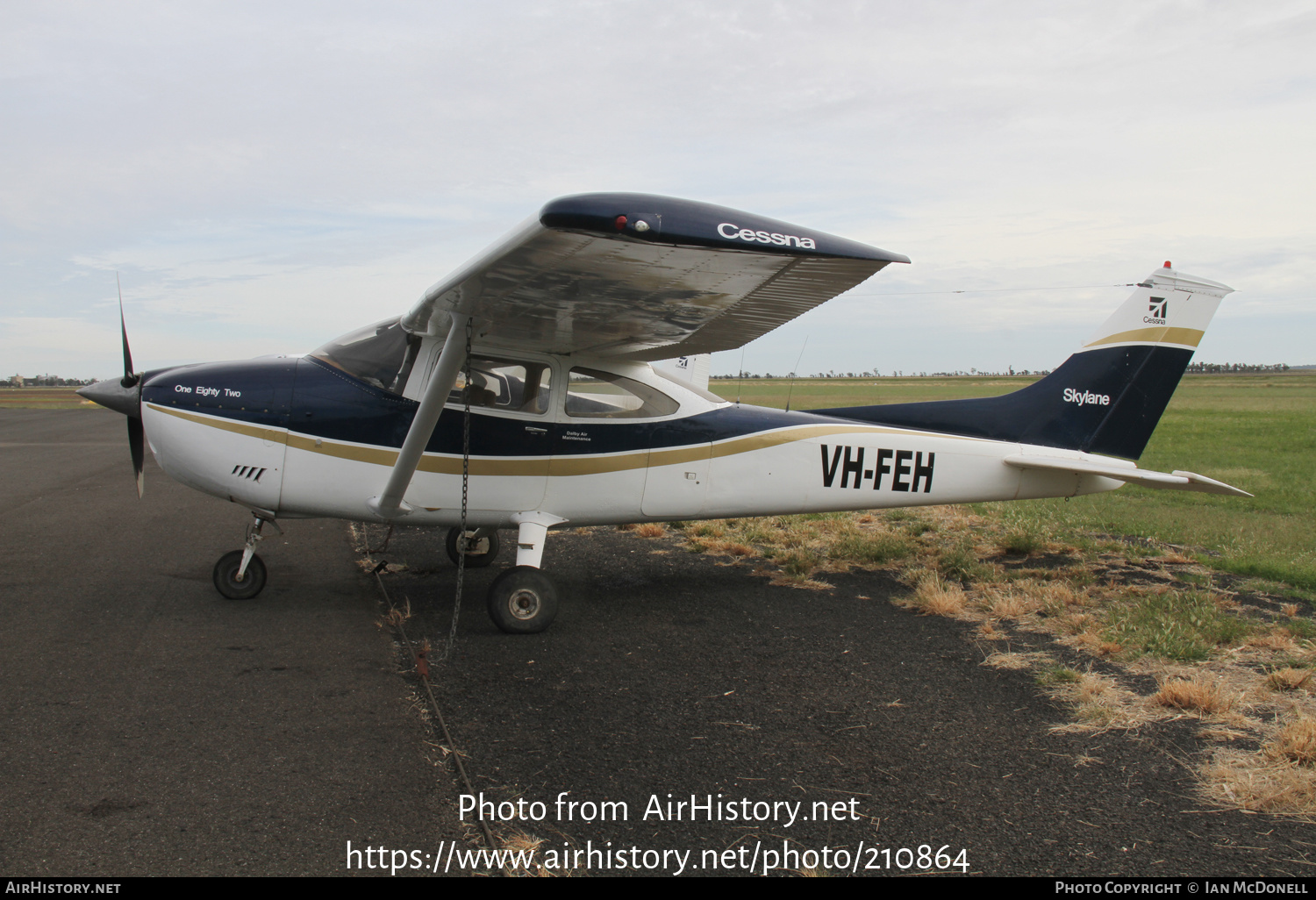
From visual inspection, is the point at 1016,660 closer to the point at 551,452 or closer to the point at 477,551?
the point at 551,452

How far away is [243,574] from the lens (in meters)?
5.88

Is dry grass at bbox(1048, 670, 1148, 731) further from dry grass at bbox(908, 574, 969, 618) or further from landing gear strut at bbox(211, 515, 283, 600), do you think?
landing gear strut at bbox(211, 515, 283, 600)

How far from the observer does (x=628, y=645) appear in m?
5.10

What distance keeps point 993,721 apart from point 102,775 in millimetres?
4100

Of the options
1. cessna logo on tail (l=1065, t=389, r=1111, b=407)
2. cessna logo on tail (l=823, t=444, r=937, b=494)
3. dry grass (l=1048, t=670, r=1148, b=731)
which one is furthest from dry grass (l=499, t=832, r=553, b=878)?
cessna logo on tail (l=1065, t=389, r=1111, b=407)

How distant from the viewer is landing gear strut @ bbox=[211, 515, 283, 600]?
5.84 m

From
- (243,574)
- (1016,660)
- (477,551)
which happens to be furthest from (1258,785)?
(243,574)

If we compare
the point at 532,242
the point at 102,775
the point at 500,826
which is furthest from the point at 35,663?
the point at 532,242

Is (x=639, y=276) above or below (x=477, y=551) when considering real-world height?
above

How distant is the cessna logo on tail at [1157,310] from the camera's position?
22.5 feet

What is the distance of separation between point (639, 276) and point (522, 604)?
250 cm

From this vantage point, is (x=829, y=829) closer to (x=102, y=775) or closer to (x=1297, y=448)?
(x=102, y=775)

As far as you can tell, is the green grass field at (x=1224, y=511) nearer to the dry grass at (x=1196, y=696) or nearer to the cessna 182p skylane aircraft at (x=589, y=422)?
the cessna 182p skylane aircraft at (x=589, y=422)

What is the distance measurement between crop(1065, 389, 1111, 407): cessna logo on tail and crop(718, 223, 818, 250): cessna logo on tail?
476 cm
